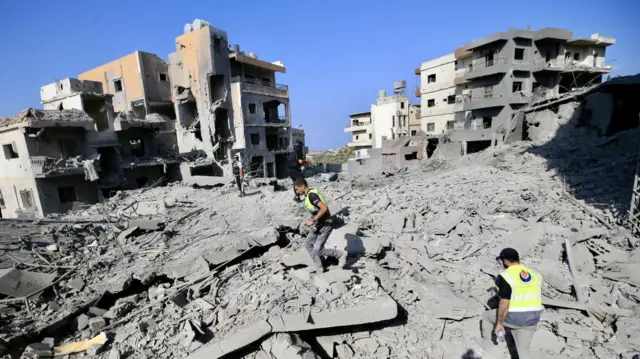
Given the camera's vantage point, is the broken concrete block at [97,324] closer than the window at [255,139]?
Yes

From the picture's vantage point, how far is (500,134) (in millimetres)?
26984

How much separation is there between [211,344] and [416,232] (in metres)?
6.17

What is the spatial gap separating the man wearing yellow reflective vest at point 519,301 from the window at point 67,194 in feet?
82.0

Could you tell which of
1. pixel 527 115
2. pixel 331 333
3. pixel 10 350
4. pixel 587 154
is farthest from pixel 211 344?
pixel 527 115

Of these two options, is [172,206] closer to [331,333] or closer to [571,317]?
[331,333]

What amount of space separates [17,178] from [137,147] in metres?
8.34

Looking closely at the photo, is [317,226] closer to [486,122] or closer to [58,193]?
[58,193]

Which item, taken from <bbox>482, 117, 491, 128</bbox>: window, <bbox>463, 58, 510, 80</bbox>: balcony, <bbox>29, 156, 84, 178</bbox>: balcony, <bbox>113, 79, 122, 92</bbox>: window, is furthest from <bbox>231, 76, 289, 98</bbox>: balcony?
<bbox>482, 117, 491, 128</bbox>: window

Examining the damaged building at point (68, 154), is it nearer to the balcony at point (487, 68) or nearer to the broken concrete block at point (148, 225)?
the broken concrete block at point (148, 225)

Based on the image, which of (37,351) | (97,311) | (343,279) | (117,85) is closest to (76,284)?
(97,311)

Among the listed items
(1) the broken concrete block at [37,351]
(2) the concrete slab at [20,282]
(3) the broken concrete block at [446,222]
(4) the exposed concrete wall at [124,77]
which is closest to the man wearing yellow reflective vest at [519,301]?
(3) the broken concrete block at [446,222]

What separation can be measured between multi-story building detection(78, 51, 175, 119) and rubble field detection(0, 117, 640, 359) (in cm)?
2296

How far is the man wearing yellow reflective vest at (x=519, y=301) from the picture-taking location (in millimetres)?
3812

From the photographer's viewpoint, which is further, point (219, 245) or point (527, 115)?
point (527, 115)
